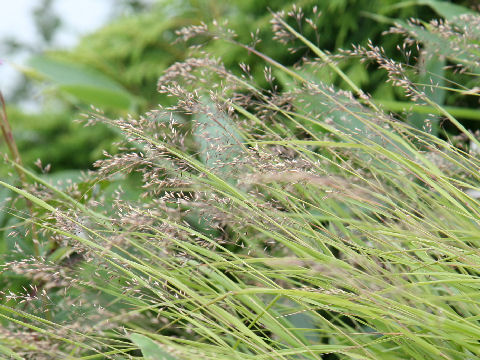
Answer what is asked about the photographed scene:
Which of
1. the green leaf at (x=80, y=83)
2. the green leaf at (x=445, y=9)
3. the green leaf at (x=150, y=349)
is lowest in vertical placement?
the green leaf at (x=80, y=83)

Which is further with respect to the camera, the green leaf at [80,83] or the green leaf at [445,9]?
A: the green leaf at [80,83]

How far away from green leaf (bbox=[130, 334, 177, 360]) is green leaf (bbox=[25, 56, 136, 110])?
173 centimetres

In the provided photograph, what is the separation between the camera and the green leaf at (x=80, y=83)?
230 centimetres

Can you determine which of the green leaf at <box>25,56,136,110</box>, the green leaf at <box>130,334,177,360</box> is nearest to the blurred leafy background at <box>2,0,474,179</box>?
the green leaf at <box>25,56,136,110</box>

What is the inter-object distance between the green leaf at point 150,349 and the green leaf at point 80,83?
1726mm

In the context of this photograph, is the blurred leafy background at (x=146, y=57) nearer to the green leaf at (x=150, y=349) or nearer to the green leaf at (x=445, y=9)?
the green leaf at (x=445, y=9)

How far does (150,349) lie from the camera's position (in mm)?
664

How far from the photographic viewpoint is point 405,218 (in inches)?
31.4

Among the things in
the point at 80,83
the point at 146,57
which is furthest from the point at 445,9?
the point at 146,57

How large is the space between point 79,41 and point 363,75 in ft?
9.79

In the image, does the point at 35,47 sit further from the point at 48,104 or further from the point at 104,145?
the point at 104,145

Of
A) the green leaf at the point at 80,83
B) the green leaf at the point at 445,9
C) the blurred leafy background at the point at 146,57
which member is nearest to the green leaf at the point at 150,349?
the blurred leafy background at the point at 146,57

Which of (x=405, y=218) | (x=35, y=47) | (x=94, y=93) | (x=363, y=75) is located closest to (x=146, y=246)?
(x=405, y=218)

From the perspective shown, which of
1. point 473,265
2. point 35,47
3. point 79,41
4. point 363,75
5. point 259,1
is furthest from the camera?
point 35,47
